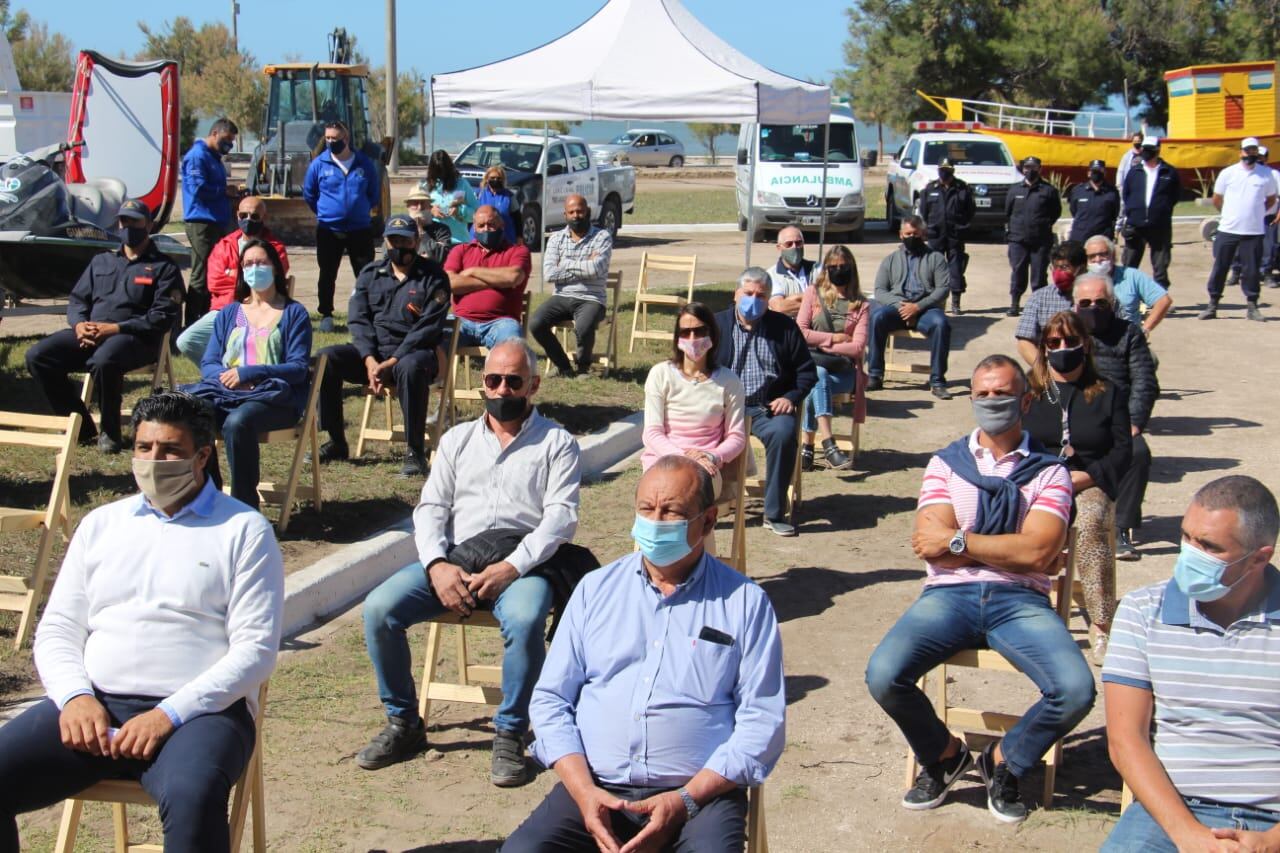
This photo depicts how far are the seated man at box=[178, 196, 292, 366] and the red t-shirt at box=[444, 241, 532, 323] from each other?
4.54 feet

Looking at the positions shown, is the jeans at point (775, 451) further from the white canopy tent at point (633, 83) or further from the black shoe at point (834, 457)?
the white canopy tent at point (633, 83)

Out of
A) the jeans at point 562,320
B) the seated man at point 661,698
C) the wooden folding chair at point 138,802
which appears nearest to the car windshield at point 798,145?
the jeans at point 562,320

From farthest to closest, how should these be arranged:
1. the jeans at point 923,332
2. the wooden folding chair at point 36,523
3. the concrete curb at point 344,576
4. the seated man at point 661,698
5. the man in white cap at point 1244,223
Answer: the man in white cap at point 1244,223, the jeans at point 923,332, the concrete curb at point 344,576, the wooden folding chair at point 36,523, the seated man at point 661,698

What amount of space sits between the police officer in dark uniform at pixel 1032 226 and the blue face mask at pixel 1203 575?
12026mm

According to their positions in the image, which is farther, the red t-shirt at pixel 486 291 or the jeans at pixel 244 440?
the red t-shirt at pixel 486 291

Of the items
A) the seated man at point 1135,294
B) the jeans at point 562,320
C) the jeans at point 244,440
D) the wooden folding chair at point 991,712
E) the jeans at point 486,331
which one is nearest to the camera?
the wooden folding chair at point 991,712

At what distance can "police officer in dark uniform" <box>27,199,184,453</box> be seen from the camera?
8523mm

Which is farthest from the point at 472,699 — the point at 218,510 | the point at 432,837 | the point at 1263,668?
the point at 1263,668

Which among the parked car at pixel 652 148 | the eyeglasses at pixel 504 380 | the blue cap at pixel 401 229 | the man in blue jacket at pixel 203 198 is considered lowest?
the eyeglasses at pixel 504 380

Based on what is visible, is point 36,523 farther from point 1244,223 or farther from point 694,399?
point 1244,223

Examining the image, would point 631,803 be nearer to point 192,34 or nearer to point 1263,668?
point 1263,668

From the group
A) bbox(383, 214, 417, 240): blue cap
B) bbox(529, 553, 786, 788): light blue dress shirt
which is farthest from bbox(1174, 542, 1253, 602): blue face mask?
bbox(383, 214, 417, 240): blue cap

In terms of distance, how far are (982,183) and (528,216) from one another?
26.5 feet

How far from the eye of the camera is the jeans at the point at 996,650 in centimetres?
452
